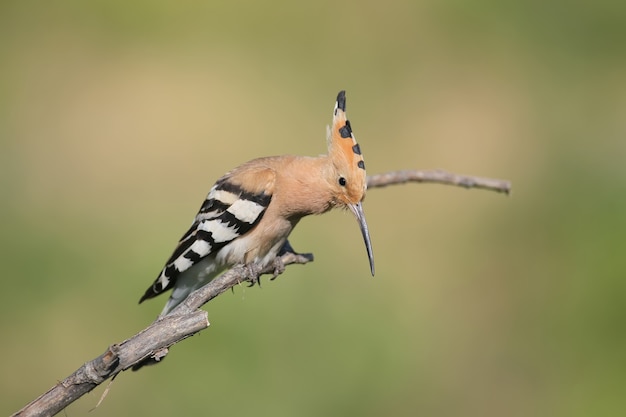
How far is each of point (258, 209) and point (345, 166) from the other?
0.28 m

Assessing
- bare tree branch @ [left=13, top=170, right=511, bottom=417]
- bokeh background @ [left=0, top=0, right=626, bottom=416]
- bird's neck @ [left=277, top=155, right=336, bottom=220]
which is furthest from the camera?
bokeh background @ [left=0, top=0, right=626, bottom=416]

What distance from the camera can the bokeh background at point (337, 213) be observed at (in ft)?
11.3

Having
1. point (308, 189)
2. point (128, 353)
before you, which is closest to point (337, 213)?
point (308, 189)

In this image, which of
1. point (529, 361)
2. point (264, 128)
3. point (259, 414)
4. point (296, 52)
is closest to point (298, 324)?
point (259, 414)

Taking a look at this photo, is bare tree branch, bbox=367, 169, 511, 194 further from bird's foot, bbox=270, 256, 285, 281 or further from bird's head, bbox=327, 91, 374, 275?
bird's foot, bbox=270, 256, 285, 281

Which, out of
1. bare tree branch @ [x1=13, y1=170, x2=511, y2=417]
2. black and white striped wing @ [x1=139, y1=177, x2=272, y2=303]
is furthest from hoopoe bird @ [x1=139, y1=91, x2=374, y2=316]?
bare tree branch @ [x1=13, y1=170, x2=511, y2=417]

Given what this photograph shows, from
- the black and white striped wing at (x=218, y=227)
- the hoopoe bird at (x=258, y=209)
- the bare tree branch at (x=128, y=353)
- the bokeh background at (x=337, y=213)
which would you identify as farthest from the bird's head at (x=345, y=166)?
the bokeh background at (x=337, y=213)

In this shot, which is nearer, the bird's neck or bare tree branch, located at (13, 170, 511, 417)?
bare tree branch, located at (13, 170, 511, 417)

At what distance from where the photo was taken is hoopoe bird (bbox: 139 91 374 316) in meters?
2.59

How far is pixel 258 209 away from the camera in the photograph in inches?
103

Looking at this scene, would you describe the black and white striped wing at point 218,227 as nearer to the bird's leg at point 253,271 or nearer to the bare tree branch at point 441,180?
the bird's leg at point 253,271

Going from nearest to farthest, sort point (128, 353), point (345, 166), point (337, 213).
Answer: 1. point (128, 353)
2. point (345, 166)
3. point (337, 213)

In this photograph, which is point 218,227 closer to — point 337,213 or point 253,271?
point 253,271

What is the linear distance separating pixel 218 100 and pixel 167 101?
10.8 inches
